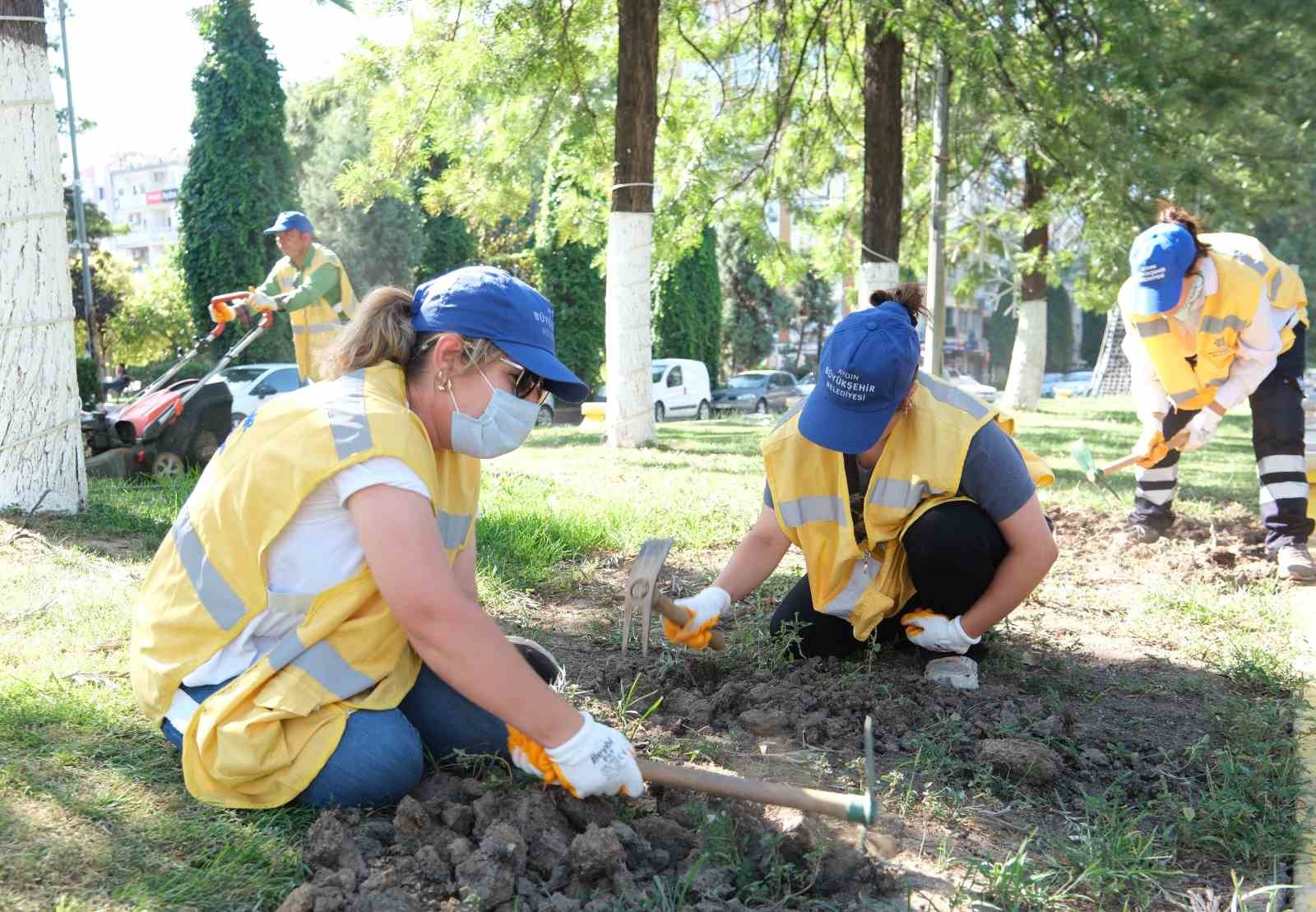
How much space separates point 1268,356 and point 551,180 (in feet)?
31.0

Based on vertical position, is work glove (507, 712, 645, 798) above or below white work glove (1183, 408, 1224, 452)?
below

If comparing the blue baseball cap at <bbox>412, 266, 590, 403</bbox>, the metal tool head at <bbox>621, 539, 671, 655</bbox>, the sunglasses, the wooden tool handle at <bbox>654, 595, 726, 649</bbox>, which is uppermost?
the blue baseball cap at <bbox>412, 266, 590, 403</bbox>

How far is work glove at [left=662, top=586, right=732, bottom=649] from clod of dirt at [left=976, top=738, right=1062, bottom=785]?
850 mm

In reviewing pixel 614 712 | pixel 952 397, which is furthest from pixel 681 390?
pixel 614 712

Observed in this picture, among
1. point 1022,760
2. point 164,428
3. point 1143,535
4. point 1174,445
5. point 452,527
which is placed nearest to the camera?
point 452,527

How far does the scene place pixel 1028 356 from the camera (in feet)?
56.3

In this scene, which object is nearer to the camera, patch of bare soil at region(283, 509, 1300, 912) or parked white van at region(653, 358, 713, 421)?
patch of bare soil at region(283, 509, 1300, 912)

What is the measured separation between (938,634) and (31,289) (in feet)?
14.2

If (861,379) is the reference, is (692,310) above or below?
above

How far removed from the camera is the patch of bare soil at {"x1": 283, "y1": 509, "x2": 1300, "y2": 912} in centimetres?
205

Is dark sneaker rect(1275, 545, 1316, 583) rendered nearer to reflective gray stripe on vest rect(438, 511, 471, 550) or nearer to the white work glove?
the white work glove

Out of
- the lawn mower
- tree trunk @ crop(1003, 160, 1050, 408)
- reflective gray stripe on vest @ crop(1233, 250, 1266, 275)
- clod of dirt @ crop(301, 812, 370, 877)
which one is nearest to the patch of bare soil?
clod of dirt @ crop(301, 812, 370, 877)

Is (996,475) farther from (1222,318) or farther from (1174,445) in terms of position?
(1174,445)

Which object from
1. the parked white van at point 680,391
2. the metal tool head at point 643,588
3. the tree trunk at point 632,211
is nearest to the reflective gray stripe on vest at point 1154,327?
the metal tool head at point 643,588
